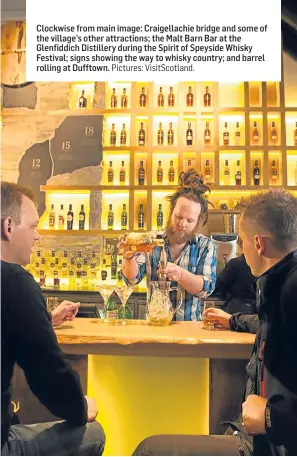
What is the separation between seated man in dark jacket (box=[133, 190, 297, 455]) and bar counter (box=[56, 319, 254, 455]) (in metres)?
0.26

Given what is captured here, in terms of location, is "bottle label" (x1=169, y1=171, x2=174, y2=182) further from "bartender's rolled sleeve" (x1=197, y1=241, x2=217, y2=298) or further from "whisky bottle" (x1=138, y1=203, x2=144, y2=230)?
"bartender's rolled sleeve" (x1=197, y1=241, x2=217, y2=298)

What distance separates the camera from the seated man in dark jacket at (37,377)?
4.06 feet

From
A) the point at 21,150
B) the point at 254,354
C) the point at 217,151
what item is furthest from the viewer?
the point at 21,150

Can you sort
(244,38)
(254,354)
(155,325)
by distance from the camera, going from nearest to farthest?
1. (254,354)
2. (244,38)
3. (155,325)

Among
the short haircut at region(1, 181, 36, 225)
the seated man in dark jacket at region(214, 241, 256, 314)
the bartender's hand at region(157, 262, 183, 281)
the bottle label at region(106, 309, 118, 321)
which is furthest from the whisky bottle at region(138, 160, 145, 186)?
the short haircut at region(1, 181, 36, 225)

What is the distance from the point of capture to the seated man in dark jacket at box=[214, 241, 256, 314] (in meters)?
3.15

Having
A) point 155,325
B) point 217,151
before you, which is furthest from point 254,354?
point 217,151

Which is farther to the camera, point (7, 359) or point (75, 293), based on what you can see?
point (75, 293)

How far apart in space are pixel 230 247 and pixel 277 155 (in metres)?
1.06

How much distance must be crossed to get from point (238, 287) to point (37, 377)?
2.18 metres

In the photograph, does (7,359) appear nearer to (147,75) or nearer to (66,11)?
(147,75)

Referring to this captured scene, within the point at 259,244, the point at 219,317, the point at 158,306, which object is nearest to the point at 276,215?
the point at 259,244

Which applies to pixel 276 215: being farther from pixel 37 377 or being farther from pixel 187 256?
pixel 187 256

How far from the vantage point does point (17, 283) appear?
1.24 meters
